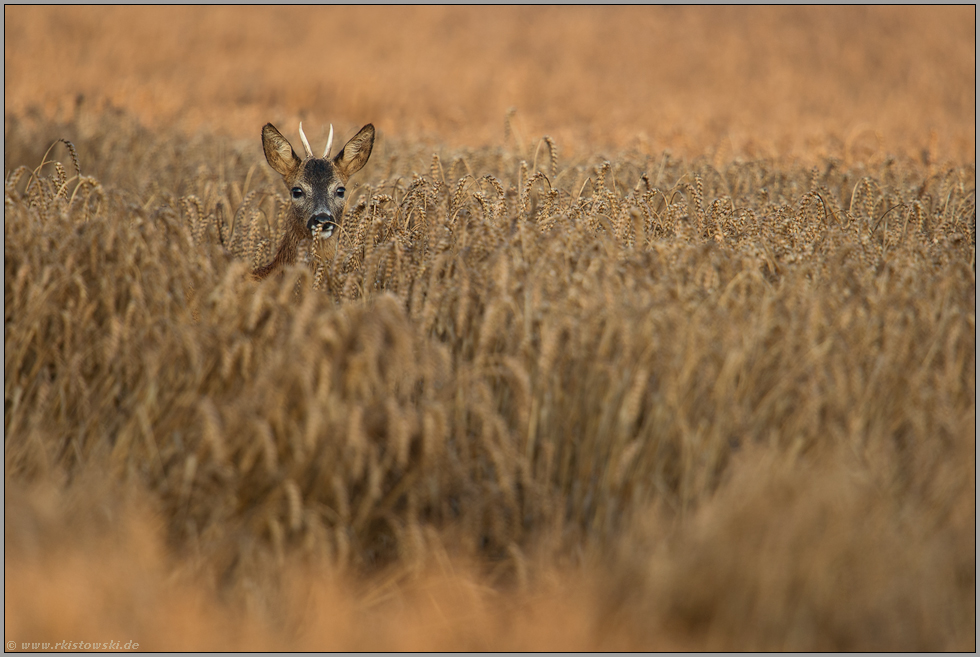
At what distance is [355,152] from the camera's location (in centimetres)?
607

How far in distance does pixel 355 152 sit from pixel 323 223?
1.08m

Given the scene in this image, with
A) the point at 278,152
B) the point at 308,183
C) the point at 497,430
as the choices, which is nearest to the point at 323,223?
the point at 308,183

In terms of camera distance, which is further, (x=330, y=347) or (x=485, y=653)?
(x=330, y=347)

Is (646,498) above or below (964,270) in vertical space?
below

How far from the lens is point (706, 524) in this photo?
2562 millimetres

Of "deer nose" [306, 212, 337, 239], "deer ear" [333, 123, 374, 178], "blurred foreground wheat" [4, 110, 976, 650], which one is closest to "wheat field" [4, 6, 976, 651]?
"blurred foreground wheat" [4, 110, 976, 650]

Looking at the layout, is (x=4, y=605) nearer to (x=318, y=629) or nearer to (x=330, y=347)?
(x=318, y=629)

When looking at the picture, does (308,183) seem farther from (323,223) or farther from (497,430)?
(497,430)

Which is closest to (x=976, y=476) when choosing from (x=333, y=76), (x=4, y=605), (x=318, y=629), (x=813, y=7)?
(x=318, y=629)

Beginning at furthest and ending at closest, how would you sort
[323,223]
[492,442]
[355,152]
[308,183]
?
[355,152], [308,183], [323,223], [492,442]

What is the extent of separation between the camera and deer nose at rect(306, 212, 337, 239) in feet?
17.1

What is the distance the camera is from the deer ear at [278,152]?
19.1ft

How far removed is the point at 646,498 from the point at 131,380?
6.95 ft

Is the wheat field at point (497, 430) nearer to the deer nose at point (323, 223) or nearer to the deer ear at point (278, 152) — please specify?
the deer nose at point (323, 223)
